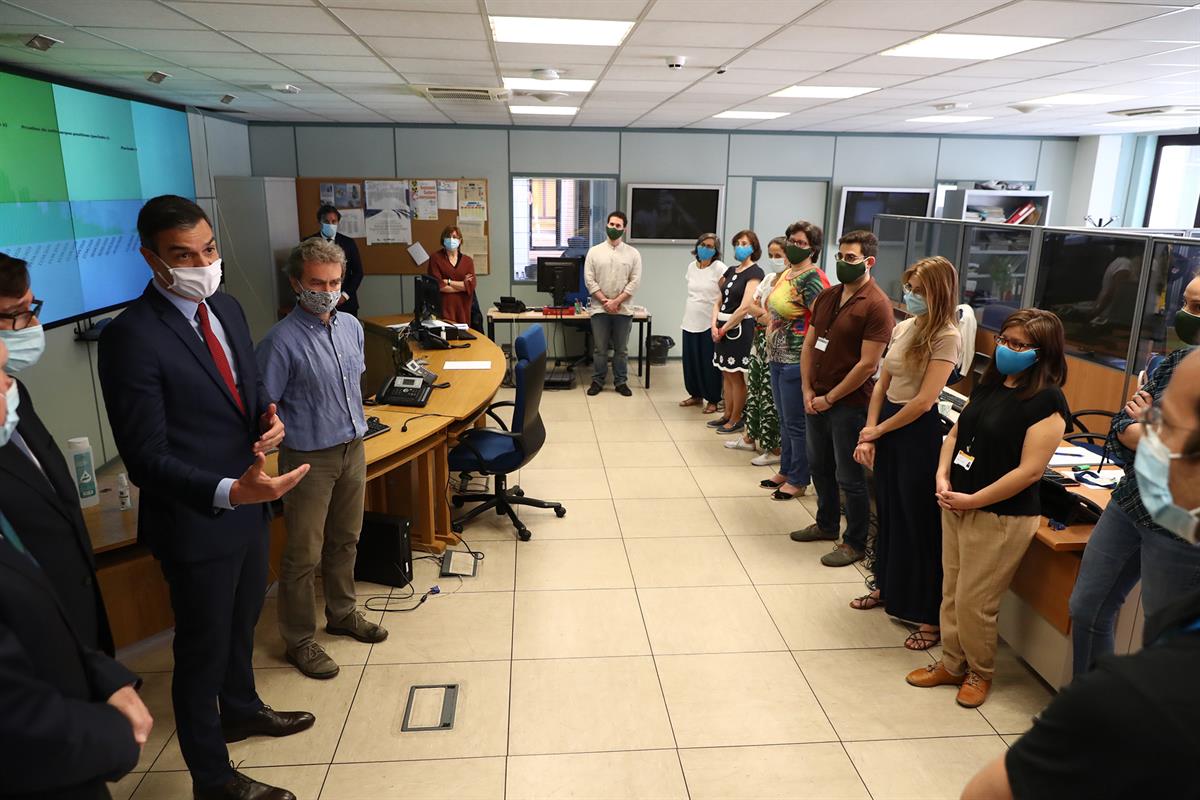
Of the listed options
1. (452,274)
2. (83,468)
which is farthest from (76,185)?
(83,468)

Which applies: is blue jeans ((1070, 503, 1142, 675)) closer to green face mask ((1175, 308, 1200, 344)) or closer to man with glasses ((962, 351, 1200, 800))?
green face mask ((1175, 308, 1200, 344))

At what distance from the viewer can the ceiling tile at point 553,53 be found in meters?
3.86

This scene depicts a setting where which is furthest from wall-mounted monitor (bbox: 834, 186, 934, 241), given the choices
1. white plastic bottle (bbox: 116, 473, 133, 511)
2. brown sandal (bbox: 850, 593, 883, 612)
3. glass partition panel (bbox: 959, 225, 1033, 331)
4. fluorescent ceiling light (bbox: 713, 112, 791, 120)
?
white plastic bottle (bbox: 116, 473, 133, 511)

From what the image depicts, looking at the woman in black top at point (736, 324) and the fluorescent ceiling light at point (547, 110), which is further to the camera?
the fluorescent ceiling light at point (547, 110)

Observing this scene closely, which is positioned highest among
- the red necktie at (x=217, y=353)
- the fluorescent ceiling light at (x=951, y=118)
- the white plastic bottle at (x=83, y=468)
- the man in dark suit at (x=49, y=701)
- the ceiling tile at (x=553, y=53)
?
the fluorescent ceiling light at (x=951, y=118)

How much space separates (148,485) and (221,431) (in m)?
0.23

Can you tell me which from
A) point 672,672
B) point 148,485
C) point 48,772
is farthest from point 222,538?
point 672,672

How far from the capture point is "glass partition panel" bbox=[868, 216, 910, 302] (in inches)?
282

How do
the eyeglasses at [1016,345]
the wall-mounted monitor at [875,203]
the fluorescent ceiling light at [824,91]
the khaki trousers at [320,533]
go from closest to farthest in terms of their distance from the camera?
the eyeglasses at [1016,345]
the khaki trousers at [320,533]
the fluorescent ceiling light at [824,91]
the wall-mounted monitor at [875,203]

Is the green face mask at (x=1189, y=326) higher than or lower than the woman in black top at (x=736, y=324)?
higher

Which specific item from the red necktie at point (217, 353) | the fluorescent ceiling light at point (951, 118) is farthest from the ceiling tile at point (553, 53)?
the fluorescent ceiling light at point (951, 118)

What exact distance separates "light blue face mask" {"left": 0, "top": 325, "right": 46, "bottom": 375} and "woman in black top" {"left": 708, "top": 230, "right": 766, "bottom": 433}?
15.1 ft

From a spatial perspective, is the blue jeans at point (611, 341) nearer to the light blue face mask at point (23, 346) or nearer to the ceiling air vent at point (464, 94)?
the ceiling air vent at point (464, 94)

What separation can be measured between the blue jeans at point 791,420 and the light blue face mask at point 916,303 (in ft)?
4.45
